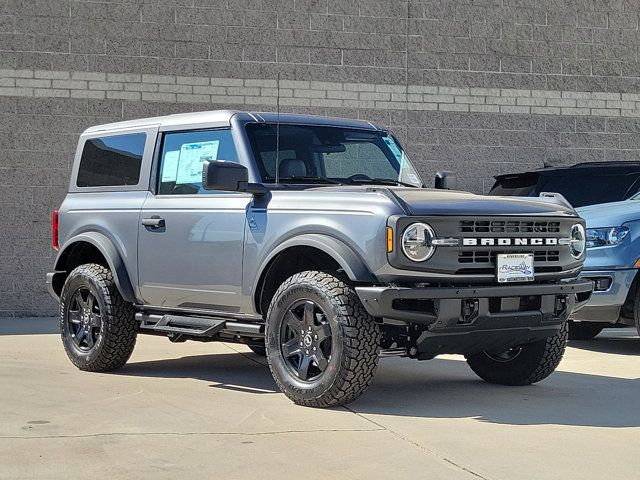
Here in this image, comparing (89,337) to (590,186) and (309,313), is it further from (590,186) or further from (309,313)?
(590,186)

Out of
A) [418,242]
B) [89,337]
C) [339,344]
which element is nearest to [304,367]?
[339,344]

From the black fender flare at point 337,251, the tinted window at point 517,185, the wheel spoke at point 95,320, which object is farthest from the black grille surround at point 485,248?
the tinted window at point 517,185

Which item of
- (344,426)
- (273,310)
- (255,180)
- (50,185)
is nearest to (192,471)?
(344,426)

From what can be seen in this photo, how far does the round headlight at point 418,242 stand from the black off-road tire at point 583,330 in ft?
16.0

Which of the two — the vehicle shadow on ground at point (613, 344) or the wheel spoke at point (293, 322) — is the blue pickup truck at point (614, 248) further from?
the wheel spoke at point (293, 322)

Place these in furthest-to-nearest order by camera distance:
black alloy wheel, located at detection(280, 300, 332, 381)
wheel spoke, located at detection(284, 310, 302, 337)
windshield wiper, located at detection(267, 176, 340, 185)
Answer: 1. windshield wiper, located at detection(267, 176, 340, 185)
2. wheel spoke, located at detection(284, 310, 302, 337)
3. black alloy wheel, located at detection(280, 300, 332, 381)

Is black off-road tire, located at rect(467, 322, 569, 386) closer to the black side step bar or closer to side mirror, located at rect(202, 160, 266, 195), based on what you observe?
the black side step bar

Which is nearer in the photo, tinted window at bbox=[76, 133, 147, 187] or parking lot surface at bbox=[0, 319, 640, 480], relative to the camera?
parking lot surface at bbox=[0, 319, 640, 480]

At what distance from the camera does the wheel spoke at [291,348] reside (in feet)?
23.6

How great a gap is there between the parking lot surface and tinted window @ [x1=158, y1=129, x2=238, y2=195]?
1442 mm

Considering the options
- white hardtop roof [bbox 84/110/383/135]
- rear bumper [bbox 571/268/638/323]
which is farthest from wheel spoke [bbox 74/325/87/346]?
rear bumper [bbox 571/268/638/323]

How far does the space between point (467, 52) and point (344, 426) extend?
30.0ft

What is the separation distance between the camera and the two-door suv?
22.4 feet

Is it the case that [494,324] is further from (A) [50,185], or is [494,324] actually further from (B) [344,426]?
(A) [50,185]
